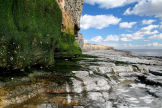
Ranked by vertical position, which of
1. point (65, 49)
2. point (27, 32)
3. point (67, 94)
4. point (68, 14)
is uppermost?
point (68, 14)

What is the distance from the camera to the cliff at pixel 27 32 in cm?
612

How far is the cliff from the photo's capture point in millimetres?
6117

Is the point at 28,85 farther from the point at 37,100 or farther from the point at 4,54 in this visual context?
the point at 4,54

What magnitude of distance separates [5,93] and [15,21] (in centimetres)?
398

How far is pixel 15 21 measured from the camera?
6980mm

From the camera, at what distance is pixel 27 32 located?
734 centimetres

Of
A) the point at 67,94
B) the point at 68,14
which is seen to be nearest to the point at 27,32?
the point at 67,94

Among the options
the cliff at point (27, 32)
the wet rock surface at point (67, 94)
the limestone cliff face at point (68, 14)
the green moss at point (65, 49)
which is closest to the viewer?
the wet rock surface at point (67, 94)

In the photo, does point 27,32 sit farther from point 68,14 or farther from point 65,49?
point 68,14

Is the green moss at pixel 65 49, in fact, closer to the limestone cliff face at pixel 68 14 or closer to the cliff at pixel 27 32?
the cliff at pixel 27 32

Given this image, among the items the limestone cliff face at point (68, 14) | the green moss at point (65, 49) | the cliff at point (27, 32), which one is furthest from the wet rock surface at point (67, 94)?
the limestone cliff face at point (68, 14)

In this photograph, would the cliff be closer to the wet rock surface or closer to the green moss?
the wet rock surface

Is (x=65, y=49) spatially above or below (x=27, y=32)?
below

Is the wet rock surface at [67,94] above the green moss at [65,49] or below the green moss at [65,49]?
below
